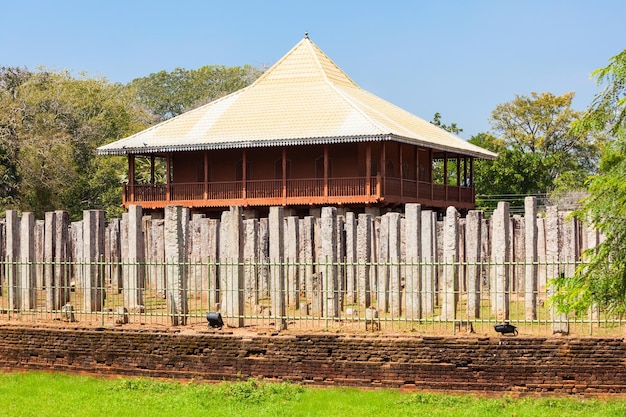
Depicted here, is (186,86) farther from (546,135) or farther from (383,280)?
(383,280)

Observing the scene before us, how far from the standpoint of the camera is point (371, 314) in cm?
1528

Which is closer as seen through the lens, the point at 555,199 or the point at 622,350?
the point at 622,350

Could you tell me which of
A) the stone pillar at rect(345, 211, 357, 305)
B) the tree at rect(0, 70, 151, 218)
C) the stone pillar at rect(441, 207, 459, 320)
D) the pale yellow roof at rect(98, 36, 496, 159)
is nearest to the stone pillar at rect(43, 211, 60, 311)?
the stone pillar at rect(345, 211, 357, 305)

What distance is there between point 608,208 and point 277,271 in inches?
247

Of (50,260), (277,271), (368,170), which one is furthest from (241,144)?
(277,271)

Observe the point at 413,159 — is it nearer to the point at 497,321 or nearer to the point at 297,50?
the point at 297,50

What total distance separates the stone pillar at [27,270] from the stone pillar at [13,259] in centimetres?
8

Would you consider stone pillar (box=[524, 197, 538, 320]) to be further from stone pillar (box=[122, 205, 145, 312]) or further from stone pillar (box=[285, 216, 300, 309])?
stone pillar (box=[122, 205, 145, 312])

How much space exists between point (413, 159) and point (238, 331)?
20802mm

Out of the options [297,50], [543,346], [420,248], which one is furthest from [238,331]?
[297,50]

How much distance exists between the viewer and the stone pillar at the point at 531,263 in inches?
Result: 598

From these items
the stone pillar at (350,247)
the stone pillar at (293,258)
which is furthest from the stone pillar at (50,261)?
the stone pillar at (350,247)

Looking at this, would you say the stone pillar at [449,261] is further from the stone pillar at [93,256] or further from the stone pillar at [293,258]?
the stone pillar at [93,256]

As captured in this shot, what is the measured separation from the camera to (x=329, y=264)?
619 inches
